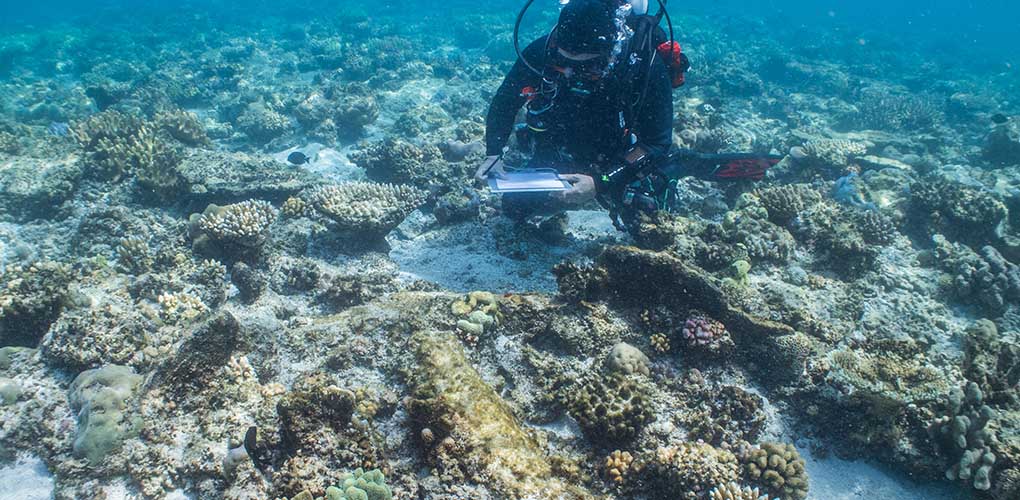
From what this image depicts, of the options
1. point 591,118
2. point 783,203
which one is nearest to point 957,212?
point 783,203

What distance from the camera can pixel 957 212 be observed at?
25.7 feet

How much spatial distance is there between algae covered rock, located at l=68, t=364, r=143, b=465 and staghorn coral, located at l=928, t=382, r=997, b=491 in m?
6.62

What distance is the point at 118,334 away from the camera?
4.70 m

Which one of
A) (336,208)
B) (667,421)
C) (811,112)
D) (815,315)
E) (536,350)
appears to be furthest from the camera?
(811,112)

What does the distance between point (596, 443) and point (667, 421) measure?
71 cm

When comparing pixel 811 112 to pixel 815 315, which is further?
pixel 811 112

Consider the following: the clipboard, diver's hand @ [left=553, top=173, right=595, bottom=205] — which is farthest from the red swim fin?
the clipboard

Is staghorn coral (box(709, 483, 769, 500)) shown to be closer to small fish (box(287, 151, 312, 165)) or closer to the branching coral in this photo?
the branching coral

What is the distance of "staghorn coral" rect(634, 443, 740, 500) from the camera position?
137 inches

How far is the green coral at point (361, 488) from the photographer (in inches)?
114

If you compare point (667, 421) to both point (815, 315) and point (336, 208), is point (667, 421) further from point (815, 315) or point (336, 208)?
point (336, 208)

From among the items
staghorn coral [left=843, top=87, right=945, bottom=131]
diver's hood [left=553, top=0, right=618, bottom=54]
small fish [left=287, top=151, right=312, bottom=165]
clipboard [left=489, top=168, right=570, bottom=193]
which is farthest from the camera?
staghorn coral [left=843, top=87, right=945, bottom=131]

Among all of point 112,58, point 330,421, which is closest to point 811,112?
point 330,421

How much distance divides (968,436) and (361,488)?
15.9 feet
